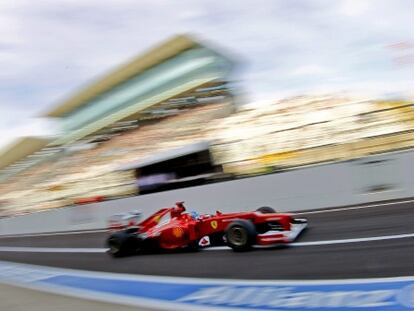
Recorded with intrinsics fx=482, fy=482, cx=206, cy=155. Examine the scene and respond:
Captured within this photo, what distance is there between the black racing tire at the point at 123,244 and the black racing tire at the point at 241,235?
2.12m

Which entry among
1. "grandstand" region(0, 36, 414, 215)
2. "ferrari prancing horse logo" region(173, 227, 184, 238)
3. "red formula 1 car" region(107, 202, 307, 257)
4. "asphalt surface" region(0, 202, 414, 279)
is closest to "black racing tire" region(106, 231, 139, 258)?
"red formula 1 car" region(107, 202, 307, 257)

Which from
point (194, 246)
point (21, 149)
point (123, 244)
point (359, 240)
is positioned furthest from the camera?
point (21, 149)

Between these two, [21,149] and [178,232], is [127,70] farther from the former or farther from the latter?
[178,232]

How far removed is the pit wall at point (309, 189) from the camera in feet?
31.4

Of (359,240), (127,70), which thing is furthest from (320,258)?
(127,70)

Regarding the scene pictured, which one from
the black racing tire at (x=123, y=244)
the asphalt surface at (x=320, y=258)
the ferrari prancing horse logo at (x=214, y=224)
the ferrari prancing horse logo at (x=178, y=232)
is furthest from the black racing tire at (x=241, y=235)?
the black racing tire at (x=123, y=244)

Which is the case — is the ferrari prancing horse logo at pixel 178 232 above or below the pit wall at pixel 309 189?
below

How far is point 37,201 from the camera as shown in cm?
3481

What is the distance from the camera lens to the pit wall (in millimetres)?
9562

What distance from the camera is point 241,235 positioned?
7145 mm

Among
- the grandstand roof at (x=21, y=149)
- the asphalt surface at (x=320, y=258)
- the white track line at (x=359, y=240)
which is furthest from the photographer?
the grandstand roof at (x=21, y=149)

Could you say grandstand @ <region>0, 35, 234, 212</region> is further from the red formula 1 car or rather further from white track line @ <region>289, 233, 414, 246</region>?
white track line @ <region>289, 233, 414, 246</region>

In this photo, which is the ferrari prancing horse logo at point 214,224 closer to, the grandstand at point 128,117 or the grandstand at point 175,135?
the grandstand at point 175,135

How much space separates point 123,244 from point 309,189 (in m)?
4.48
